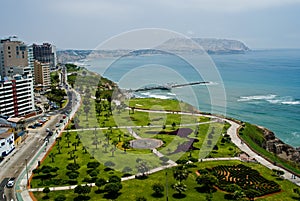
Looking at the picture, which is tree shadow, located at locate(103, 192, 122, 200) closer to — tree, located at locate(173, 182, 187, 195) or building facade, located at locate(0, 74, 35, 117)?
tree, located at locate(173, 182, 187, 195)

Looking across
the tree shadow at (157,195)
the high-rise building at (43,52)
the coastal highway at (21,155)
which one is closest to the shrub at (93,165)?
the coastal highway at (21,155)

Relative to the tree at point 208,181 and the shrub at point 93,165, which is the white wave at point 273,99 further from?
the shrub at point 93,165

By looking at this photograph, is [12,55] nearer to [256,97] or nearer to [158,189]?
[158,189]

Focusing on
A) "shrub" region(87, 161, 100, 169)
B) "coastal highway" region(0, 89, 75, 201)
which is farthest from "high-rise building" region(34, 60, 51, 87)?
"shrub" region(87, 161, 100, 169)

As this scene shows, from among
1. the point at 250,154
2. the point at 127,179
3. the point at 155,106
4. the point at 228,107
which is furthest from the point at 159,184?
the point at 228,107

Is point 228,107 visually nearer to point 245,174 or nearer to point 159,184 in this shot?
point 245,174
